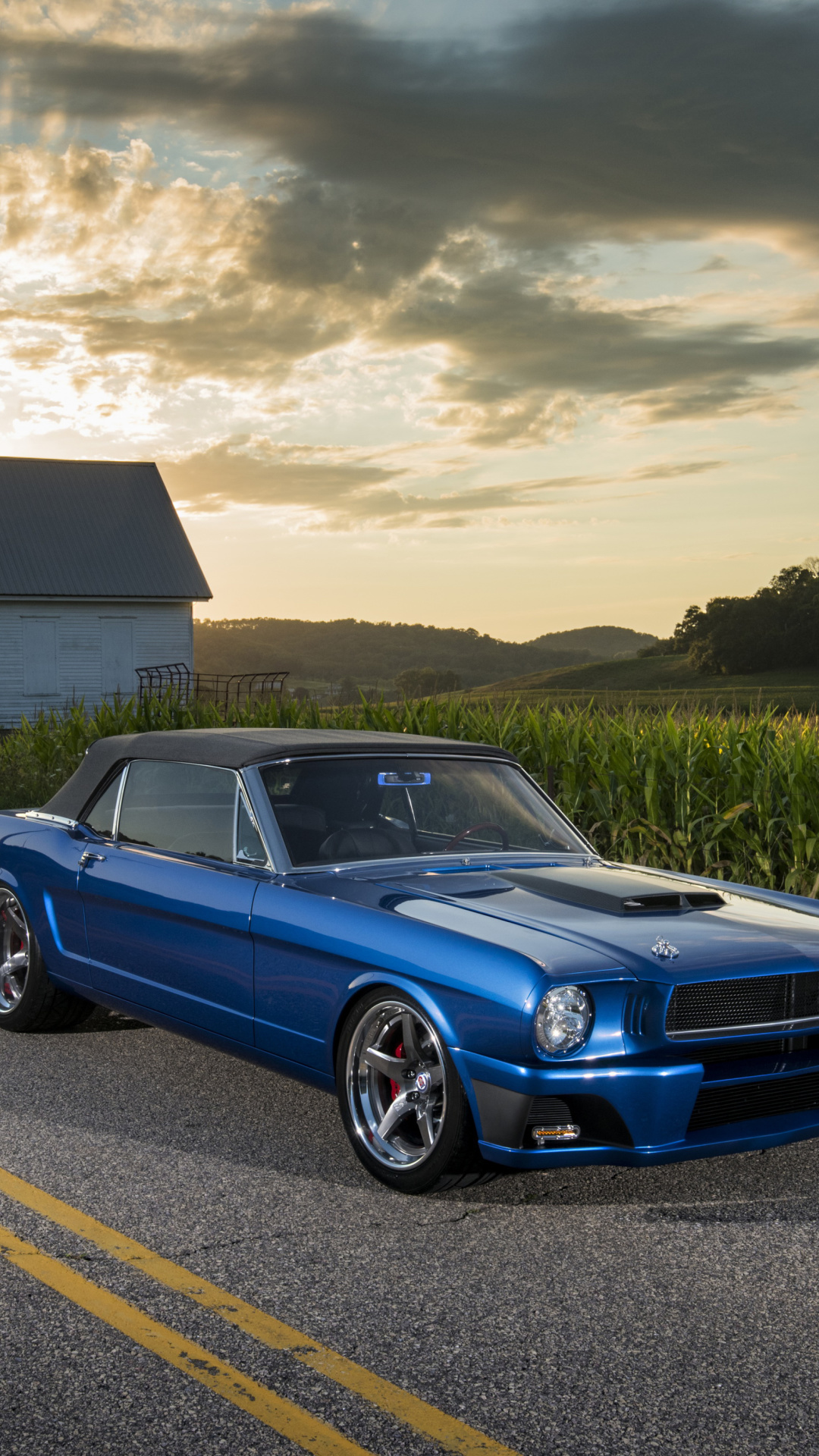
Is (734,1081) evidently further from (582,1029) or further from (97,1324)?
(97,1324)

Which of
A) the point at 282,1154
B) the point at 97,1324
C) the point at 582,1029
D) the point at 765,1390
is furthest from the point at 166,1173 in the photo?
the point at 765,1390

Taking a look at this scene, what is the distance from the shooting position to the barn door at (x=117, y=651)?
4003 centimetres

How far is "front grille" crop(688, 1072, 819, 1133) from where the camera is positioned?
13.4ft

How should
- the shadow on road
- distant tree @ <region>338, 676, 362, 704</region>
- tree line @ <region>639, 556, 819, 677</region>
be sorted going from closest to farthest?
the shadow on road
distant tree @ <region>338, 676, 362, 704</region>
tree line @ <region>639, 556, 819, 677</region>

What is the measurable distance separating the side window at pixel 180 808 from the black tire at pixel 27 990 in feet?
2.81

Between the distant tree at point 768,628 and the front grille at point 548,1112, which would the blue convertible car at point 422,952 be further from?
the distant tree at point 768,628

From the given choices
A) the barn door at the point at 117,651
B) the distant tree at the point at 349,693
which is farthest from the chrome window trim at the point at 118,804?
the barn door at the point at 117,651

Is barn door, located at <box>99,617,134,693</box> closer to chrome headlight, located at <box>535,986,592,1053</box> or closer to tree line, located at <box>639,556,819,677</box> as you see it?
chrome headlight, located at <box>535,986,592,1053</box>

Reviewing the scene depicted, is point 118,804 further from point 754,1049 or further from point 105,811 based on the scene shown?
point 754,1049

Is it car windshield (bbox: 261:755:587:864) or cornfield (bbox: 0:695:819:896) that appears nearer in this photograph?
car windshield (bbox: 261:755:587:864)

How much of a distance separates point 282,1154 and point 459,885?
111cm

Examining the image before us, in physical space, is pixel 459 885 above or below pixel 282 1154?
above

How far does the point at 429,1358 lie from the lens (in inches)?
128

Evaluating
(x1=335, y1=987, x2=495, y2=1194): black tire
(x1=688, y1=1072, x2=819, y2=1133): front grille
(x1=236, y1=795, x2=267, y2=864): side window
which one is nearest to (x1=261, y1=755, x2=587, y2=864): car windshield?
(x1=236, y1=795, x2=267, y2=864): side window
